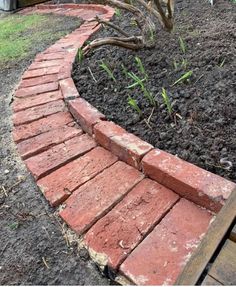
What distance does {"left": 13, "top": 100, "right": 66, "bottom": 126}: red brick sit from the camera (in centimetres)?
179

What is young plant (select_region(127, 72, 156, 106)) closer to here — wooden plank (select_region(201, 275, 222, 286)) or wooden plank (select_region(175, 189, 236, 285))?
wooden plank (select_region(175, 189, 236, 285))

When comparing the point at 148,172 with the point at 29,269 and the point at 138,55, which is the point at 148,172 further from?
the point at 138,55

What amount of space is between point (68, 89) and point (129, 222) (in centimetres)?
93

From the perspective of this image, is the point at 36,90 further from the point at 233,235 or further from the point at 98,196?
the point at 233,235

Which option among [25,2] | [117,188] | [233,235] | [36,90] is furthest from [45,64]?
[25,2]

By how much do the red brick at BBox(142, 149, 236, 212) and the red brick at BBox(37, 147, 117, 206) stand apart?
207 millimetres

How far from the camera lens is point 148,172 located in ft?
4.48

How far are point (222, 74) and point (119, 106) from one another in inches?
20.8

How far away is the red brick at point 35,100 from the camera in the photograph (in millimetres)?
1898

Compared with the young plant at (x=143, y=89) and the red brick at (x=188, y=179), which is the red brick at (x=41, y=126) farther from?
the red brick at (x=188, y=179)

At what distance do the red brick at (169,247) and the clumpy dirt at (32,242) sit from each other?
11 cm

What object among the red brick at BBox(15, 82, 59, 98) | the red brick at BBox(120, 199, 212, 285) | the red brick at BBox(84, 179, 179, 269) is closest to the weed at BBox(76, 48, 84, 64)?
the red brick at BBox(15, 82, 59, 98)

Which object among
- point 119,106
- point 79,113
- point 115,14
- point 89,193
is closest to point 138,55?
point 119,106

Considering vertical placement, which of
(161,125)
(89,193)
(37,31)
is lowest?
(37,31)
